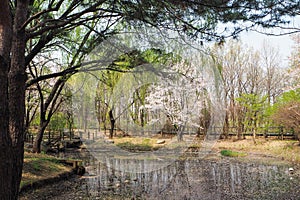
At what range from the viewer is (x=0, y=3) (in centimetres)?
222

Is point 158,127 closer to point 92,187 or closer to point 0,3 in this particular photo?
point 92,187

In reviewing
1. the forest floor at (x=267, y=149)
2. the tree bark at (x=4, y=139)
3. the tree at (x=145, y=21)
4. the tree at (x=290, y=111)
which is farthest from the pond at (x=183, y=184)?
the tree at (x=290, y=111)

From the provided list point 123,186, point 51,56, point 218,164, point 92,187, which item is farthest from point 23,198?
point 218,164

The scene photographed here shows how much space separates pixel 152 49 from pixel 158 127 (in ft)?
20.6

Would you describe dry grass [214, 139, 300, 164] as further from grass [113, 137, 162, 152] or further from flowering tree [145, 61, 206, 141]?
grass [113, 137, 162, 152]

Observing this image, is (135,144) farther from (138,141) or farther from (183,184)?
(183,184)

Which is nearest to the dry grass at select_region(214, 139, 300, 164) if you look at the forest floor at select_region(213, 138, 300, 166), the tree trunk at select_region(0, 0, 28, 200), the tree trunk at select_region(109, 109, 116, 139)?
the forest floor at select_region(213, 138, 300, 166)

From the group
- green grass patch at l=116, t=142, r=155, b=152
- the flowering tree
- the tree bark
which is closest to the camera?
the tree bark

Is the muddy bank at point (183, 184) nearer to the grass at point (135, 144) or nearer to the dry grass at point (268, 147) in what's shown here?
the dry grass at point (268, 147)

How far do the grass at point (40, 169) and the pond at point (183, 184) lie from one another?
247mm

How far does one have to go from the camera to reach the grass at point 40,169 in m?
4.13

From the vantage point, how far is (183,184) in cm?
459

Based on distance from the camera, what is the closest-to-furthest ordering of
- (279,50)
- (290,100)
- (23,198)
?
(23,198) → (290,100) → (279,50)

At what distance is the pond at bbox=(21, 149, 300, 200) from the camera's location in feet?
12.5
